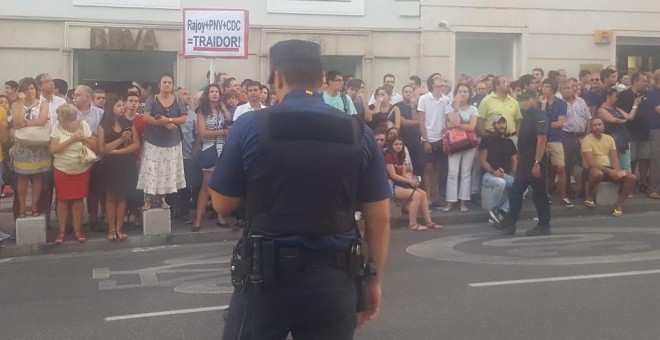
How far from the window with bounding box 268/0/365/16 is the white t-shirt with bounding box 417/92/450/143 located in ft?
20.6

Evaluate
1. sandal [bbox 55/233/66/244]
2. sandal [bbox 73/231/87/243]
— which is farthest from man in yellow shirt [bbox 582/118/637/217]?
sandal [bbox 55/233/66/244]

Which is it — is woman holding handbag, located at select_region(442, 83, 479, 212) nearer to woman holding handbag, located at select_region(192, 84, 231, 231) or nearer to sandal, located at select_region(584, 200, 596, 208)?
sandal, located at select_region(584, 200, 596, 208)

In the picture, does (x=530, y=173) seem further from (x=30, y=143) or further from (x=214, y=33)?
(x=30, y=143)

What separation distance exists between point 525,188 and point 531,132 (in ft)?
2.52

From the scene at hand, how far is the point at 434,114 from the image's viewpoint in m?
13.2

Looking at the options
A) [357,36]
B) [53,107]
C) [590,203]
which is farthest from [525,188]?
[357,36]

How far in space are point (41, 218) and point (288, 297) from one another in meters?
7.95

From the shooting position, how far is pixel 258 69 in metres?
18.5

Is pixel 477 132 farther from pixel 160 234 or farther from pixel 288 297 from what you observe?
pixel 288 297

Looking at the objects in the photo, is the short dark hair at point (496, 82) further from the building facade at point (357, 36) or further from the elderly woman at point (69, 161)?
the elderly woman at point (69, 161)

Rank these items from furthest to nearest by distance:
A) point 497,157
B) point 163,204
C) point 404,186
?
point 497,157
point 404,186
point 163,204

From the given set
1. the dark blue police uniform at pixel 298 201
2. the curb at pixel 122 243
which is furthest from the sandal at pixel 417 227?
the dark blue police uniform at pixel 298 201

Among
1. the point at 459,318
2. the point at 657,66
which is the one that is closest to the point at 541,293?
the point at 459,318

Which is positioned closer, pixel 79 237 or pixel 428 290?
pixel 428 290
